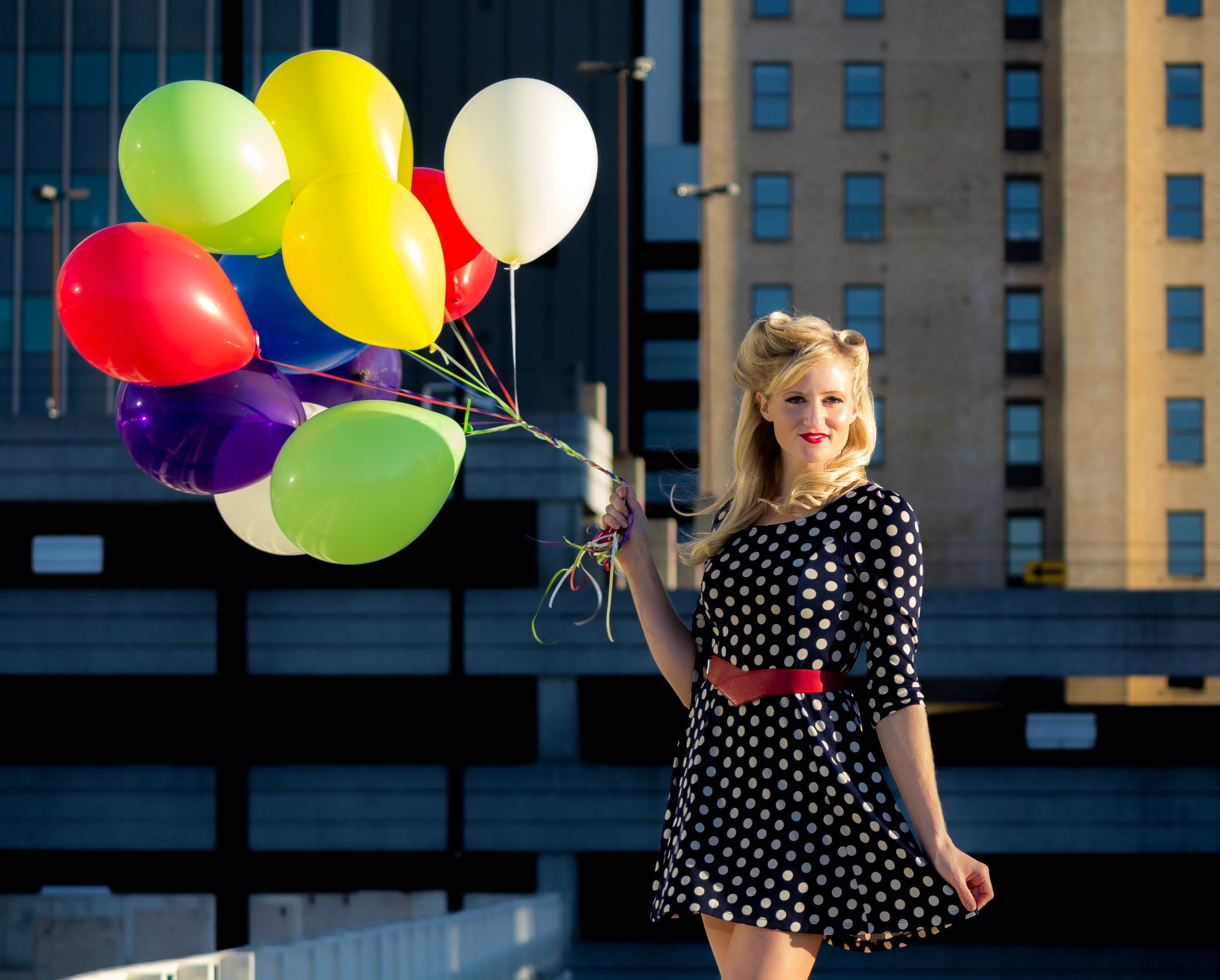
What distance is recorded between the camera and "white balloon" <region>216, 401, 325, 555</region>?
569 centimetres

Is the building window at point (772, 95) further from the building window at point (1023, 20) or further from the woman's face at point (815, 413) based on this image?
the woman's face at point (815, 413)

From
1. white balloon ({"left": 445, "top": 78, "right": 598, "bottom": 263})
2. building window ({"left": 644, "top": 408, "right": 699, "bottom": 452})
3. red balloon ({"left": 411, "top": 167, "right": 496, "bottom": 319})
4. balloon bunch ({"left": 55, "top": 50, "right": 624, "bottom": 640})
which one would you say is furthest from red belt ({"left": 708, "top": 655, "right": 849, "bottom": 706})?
building window ({"left": 644, "top": 408, "right": 699, "bottom": 452})

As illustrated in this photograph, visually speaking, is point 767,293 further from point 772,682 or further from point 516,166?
point 772,682

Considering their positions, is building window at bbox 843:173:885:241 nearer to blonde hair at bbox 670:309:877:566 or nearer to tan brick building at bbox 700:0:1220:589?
tan brick building at bbox 700:0:1220:589

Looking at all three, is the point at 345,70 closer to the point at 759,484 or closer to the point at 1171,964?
the point at 759,484

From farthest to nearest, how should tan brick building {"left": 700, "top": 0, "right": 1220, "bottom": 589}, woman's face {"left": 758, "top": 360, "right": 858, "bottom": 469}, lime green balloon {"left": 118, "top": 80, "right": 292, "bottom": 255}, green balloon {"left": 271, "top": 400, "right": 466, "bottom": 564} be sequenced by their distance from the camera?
tan brick building {"left": 700, "top": 0, "right": 1220, "bottom": 589} → lime green balloon {"left": 118, "top": 80, "right": 292, "bottom": 255} → green balloon {"left": 271, "top": 400, "right": 466, "bottom": 564} → woman's face {"left": 758, "top": 360, "right": 858, "bottom": 469}

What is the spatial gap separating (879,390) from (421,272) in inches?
1409

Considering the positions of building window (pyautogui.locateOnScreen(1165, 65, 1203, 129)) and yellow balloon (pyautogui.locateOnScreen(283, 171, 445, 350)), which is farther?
building window (pyautogui.locateOnScreen(1165, 65, 1203, 129))

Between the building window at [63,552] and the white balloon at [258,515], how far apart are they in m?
24.4

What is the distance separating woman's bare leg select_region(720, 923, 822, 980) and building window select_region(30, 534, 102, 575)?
1079 inches

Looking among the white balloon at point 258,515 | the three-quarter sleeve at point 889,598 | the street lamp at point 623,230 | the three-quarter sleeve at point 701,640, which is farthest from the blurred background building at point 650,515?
the three-quarter sleeve at point 889,598

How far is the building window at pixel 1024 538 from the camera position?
3941 cm

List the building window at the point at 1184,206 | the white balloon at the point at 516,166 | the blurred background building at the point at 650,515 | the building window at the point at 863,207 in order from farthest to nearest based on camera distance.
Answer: the building window at the point at 863,207
the building window at the point at 1184,206
the blurred background building at the point at 650,515
the white balloon at the point at 516,166

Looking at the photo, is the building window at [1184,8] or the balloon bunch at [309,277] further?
the building window at [1184,8]
